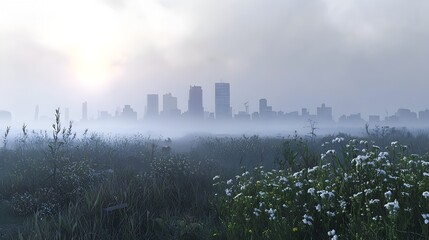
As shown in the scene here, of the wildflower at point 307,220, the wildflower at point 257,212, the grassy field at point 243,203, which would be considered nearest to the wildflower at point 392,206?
the grassy field at point 243,203

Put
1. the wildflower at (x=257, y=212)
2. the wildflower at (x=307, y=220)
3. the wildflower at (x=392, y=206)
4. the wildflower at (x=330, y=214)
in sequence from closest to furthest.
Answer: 1. the wildflower at (x=392, y=206)
2. the wildflower at (x=307, y=220)
3. the wildflower at (x=330, y=214)
4. the wildflower at (x=257, y=212)

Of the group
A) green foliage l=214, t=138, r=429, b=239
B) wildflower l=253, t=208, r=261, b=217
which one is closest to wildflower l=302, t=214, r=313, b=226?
green foliage l=214, t=138, r=429, b=239

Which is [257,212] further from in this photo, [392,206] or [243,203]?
[392,206]

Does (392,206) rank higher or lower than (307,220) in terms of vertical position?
higher

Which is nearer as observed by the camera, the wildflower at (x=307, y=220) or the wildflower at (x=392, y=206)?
the wildflower at (x=392, y=206)

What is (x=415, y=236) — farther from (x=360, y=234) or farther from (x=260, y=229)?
(x=260, y=229)

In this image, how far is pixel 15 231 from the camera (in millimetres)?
6707

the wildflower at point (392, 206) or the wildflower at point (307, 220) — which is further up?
the wildflower at point (392, 206)

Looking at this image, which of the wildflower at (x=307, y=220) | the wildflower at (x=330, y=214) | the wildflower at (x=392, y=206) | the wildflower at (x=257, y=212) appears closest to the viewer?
the wildflower at (x=392, y=206)

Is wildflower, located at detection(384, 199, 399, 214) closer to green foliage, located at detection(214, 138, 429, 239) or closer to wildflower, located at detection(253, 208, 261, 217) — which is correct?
green foliage, located at detection(214, 138, 429, 239)

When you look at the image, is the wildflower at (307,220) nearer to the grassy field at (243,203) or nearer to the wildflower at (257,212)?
the grassy field at (243,203)

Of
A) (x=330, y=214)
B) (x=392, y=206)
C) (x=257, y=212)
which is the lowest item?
(x=257, y=212)

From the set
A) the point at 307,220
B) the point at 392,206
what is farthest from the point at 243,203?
the point at 392,206

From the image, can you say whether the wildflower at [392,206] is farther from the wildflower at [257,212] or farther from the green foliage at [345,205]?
the wildflower at [257,212]
